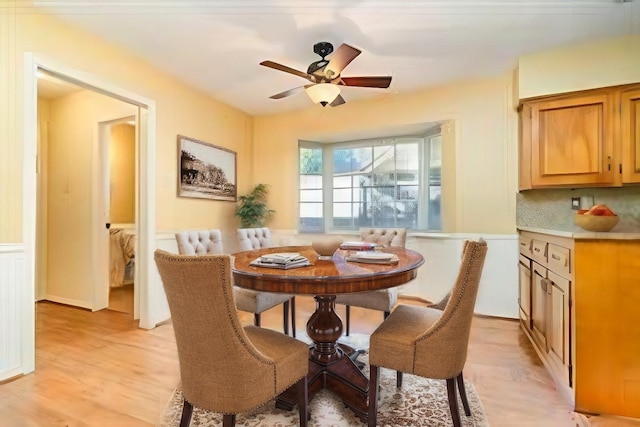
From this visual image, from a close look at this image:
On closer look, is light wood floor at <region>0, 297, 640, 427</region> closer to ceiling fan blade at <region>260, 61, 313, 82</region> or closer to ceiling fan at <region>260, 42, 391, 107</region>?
ceiling fan at <region>260, 42, 391, 107</region>

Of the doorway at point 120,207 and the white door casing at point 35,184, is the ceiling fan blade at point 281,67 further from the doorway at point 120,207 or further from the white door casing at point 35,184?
the doorway at point 120,207

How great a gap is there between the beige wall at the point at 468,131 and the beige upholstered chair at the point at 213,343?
2.74 meters

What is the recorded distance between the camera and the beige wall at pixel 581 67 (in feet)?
8.13

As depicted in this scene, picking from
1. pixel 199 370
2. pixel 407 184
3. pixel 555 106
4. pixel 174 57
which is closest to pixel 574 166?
pixel 555 106

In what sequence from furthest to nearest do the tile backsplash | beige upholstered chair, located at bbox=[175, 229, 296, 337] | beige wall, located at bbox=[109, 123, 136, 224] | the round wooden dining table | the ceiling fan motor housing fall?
beige wall, located at bbox=[109, 123, 136, 224] < the tile backsplash < the ceiling fan motor housing < beige upholstered chair, located at bbox=[175, 229, 296, 337] < the round wooden dining table

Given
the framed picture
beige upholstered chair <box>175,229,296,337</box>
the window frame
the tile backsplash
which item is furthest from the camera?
the window frame

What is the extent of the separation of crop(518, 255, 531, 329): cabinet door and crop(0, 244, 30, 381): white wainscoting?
359 centimetres

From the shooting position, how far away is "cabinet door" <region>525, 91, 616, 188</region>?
248 centimetres

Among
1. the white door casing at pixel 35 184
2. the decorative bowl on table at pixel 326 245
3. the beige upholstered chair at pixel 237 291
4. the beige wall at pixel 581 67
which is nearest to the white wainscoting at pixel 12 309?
the white door casing at pixel 35 184

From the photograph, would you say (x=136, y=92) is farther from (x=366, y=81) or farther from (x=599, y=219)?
(x=599, y=219)

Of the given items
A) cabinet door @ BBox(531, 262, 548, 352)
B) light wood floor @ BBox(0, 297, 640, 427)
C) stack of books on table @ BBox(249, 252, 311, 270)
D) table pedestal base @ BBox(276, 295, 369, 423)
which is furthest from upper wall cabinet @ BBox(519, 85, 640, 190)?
stack of books on table @ BBox(249, 252, 311, 270)

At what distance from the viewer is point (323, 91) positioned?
90.2 inches

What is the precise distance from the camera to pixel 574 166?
258 cm

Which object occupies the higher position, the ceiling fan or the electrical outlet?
the ceiling fan
